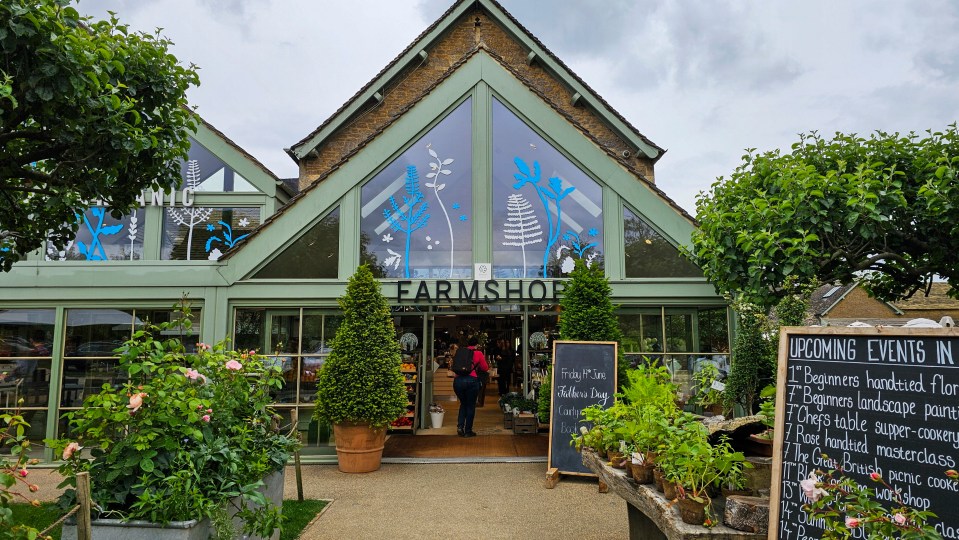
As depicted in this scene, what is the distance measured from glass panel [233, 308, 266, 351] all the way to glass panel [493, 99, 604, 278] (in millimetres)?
3799

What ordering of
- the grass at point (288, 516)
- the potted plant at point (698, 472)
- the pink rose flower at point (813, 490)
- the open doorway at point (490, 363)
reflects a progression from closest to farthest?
1. the pink rose flower at point (813, 490)
2. the potted plant at point (698, 472)
3. the grass at point (288, 516)
4. the open doorway at point (490, 363)

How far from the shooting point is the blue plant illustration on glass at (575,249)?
8719 millimetres

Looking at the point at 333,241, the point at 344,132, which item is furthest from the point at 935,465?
the point at 344,132

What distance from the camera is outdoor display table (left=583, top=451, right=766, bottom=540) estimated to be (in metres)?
2.81

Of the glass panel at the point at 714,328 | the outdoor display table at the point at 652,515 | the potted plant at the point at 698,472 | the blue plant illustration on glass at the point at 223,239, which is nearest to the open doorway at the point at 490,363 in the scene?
the glass panel at the point at 714,328

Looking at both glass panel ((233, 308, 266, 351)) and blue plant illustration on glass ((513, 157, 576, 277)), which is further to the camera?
blue plant illustration on glass ((513, 157, 576, 277))

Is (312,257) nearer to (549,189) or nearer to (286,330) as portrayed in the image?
(286,330)

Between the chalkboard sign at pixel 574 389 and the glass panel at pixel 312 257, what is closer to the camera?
the chalkboard sign at pixel 574 389

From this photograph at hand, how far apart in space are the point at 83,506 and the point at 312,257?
5.87m

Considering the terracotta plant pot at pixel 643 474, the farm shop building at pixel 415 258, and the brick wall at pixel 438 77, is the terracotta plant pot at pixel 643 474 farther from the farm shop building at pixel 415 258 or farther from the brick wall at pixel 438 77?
the brick wall at pixel 438 77

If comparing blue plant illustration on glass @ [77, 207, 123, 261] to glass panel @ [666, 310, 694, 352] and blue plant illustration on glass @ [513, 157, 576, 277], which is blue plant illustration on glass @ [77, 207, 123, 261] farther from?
glass panel @ [666, 310, 694, 352]

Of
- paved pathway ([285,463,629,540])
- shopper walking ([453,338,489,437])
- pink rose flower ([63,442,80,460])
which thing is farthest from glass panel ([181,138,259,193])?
pink rose flower ([63,442,80,460])

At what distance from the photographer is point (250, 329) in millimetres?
8648

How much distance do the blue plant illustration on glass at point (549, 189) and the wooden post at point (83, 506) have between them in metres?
6.89
